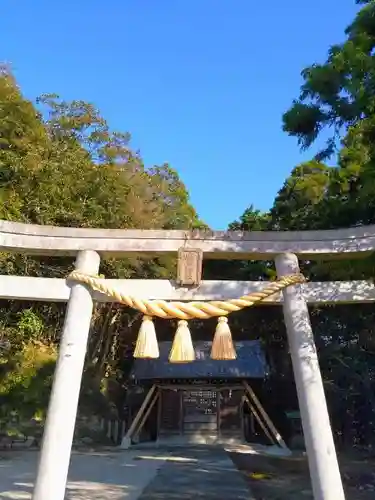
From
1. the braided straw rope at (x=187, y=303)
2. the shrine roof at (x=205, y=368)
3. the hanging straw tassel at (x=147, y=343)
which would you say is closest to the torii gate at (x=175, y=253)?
the braided straw rope at (x=187, y=303)

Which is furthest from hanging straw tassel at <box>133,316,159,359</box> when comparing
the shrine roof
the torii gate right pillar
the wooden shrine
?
the wooden shrine

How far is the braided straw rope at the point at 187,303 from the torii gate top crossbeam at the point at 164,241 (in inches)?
14.5

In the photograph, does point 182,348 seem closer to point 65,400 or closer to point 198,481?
point 65,400

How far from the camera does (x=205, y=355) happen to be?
1659 centimetres

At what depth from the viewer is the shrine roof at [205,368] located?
15.5 meters

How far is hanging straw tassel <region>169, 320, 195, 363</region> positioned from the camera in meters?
4.61

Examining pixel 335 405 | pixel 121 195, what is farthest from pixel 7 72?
pixel 335 405

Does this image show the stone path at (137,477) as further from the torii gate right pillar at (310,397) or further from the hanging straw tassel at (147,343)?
the hanging straw tassel at (147,343)

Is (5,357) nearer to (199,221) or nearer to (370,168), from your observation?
(370,168)

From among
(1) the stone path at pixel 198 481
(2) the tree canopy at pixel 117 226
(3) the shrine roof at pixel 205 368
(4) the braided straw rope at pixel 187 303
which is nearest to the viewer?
(4) the braided straw rope at pixel 187 303

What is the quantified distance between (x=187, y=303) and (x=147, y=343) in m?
0.54

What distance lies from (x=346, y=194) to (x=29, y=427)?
1006 centimetres

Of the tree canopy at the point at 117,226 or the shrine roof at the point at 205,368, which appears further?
the shrine roof at the point at 205,368

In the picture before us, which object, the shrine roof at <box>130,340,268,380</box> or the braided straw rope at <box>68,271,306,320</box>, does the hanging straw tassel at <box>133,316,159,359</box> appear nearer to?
the braided straw rope at <box>68,271,306,320</box>
